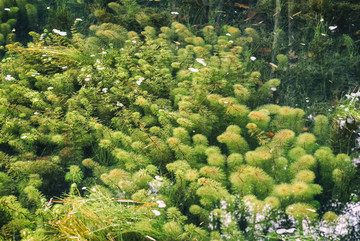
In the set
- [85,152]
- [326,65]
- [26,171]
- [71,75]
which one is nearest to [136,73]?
[71,75]

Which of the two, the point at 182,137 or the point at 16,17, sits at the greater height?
the point at 16,17

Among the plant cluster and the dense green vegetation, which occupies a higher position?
the plant cluster

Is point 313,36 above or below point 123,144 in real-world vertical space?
above

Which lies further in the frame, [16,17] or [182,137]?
[16,17]

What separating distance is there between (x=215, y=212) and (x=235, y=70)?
161 centimetres

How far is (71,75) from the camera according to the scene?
345 cm

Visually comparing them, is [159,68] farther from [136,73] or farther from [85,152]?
[85,152]

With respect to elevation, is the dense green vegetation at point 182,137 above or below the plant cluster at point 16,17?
below

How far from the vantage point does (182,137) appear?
2.69 m

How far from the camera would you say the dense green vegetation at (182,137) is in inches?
85.3

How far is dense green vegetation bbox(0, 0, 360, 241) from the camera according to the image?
7.11 feet

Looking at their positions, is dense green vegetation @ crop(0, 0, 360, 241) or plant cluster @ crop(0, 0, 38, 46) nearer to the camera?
dense green vegetation @ crop(0, 0, 360, 241)

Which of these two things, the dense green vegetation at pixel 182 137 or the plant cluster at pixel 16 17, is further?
the plant cluster at pixel 16 17

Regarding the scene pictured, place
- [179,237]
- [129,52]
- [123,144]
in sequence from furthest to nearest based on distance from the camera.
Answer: [129,52] → [123,144] → [179,237]
